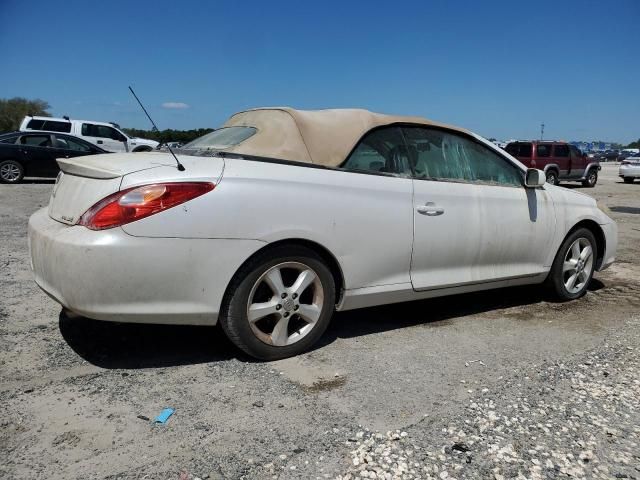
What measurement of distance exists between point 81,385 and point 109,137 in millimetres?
18737

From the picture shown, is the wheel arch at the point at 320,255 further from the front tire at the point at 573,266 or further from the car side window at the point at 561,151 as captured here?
the car side window at the point at 561,151

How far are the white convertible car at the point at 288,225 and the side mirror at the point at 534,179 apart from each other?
0.07 feet

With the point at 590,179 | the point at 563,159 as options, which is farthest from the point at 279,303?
the point at 590,179

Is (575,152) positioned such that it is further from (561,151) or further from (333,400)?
(333,400)

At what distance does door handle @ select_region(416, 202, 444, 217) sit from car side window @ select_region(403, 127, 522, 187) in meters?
0.23

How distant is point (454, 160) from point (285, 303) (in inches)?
73.6

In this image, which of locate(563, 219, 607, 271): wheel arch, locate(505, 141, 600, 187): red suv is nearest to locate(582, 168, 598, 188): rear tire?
locate(505, 141, 600, 187): red suv

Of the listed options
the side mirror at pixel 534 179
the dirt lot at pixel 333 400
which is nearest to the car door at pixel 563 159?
the side mirror at pixel 534 179

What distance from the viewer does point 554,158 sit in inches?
889

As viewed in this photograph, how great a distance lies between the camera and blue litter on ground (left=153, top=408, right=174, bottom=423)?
2677mm

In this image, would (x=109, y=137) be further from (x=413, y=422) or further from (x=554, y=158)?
(x=413, y=422)

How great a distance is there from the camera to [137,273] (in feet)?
9.50

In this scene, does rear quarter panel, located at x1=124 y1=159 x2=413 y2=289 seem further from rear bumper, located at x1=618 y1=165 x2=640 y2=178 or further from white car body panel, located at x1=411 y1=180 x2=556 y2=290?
rear bumper, located at x1=618 y1=165 x2=640 y2=178

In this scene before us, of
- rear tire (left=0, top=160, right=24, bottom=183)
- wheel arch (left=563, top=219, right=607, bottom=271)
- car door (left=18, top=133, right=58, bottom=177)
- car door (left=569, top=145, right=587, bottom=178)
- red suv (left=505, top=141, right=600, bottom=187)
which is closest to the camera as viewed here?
wheel arch (left=563, top=219, right=607, bottom=271)
